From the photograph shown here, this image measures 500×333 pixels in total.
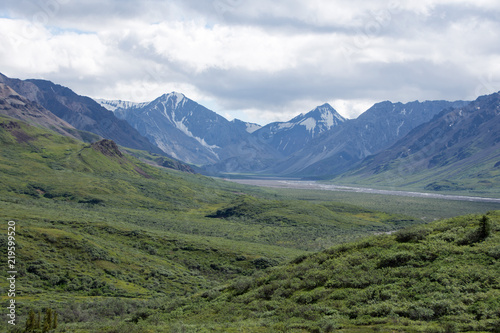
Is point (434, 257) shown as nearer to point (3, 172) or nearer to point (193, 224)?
point (193, 224)

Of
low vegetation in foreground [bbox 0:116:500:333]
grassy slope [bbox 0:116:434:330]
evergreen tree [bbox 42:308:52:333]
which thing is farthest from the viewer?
grassy slope [bbox 0:116:434:330]

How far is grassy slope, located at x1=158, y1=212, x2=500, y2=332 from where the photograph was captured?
27.6 meters

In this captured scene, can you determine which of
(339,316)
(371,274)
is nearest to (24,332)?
(339,316)

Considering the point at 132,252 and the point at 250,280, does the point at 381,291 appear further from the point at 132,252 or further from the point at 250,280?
the point at 132,252

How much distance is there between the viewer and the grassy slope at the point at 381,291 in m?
27.6

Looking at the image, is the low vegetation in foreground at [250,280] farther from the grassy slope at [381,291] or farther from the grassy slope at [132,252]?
the grassy slope at [132,252]

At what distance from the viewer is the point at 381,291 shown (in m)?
33.2

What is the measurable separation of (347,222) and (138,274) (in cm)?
11842

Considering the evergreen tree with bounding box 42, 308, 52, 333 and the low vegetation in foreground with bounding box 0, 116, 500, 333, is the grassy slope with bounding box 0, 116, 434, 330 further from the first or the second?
the evergreen tree with bounding box 42, 308, 52, 333

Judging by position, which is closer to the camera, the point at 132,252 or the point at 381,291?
the point at 381,291

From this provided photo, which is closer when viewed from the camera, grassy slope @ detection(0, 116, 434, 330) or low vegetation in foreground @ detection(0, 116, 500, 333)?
low vegetation in foreground @ detection(0, 116, 500, 333)

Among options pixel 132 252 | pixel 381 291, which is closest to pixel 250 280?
pixel 381 291

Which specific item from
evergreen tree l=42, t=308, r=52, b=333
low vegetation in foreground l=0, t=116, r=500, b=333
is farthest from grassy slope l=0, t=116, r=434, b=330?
evergreen tree l=42, t=308, r=52, b=333

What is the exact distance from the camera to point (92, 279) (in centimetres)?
7581
